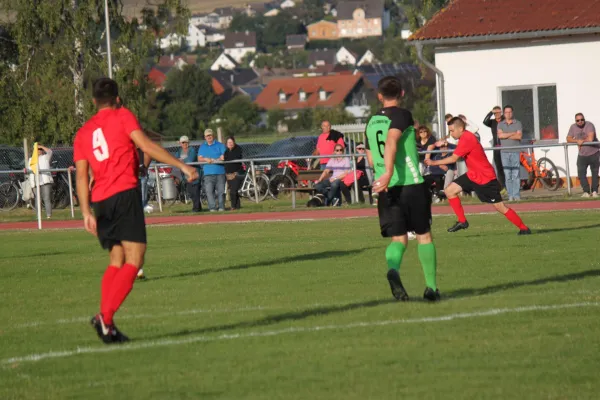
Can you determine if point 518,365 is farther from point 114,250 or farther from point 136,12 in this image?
point 136,12

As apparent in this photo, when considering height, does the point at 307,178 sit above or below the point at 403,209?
below

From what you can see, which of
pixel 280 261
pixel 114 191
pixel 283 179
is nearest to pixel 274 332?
pixel 114 191

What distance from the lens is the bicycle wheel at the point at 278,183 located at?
30.1 meters

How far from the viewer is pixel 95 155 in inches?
339

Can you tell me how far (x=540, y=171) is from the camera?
28.0 m

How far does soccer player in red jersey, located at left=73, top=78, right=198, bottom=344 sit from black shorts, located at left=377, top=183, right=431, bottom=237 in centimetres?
208

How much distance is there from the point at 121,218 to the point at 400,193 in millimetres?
2513

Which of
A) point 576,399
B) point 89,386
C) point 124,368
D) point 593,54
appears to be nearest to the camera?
point 576,399

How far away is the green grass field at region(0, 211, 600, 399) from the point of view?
22.8 ft

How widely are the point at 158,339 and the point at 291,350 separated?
3.97 ft

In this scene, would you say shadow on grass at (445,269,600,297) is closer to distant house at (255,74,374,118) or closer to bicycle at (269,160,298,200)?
bicycle at (269,160,298,200)

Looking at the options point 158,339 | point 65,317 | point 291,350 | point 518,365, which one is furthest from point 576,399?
point 65,317

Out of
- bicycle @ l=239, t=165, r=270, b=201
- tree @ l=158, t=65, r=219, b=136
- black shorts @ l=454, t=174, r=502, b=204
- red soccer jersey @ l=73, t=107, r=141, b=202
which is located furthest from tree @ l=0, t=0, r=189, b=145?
tree @ l=158, t=65, r=219, b=136

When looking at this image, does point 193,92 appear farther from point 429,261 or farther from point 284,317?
point 284,317
